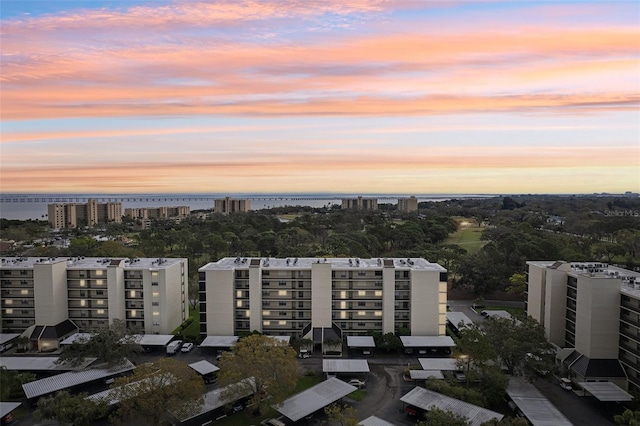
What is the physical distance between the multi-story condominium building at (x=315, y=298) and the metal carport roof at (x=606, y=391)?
12036mm

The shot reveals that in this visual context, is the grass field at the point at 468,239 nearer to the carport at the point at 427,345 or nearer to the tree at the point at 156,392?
the carport at the point at 427,345

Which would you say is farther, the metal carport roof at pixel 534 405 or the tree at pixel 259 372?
the tree at pixel 259 372

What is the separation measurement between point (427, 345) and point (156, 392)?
2068 cm

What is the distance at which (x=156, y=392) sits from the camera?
23.1 meters

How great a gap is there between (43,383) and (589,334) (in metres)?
35.9

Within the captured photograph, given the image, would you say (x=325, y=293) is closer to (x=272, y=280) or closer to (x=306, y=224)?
(x=272, y=280)

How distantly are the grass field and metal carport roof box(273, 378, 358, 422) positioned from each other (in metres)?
56.3

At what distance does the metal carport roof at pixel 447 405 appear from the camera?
23734 millimetres

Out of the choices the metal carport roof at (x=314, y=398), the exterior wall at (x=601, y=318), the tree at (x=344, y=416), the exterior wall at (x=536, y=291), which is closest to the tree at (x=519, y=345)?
the exterior wall at (x=601, y=318)

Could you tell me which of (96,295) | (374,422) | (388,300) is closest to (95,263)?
(96,295)

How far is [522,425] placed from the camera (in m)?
21.1

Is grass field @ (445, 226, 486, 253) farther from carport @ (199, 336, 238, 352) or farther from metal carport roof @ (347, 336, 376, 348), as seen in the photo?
carport @ (199, 336, 238, 352)

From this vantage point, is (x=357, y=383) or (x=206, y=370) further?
(x=206, y=370)

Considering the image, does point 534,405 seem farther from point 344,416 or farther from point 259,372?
point 259,372
